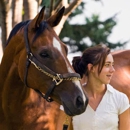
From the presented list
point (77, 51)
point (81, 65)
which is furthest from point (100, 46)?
point (77, 51)

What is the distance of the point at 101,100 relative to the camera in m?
4.24

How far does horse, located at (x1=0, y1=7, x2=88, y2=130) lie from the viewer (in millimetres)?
4133

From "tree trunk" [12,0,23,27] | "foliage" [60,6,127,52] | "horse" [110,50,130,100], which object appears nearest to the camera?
"horse" [110,50,130,100]

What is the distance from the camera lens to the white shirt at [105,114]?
415 centimetres

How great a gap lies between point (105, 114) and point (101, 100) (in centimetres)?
14

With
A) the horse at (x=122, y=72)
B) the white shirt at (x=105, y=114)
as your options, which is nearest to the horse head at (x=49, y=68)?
the white shirt at (x=105, y=114)

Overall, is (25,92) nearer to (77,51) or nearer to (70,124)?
(70,124)

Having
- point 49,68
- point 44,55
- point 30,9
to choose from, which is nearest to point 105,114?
point 49,68

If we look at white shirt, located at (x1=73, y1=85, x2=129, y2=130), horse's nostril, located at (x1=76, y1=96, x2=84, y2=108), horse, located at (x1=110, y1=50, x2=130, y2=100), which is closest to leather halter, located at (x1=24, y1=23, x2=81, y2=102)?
horse's nostril, located at (x1=76, y1=96, x2=84, y2=108)

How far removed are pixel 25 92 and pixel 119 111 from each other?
0.98 m

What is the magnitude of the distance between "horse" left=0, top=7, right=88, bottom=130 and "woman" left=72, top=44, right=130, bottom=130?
209mm

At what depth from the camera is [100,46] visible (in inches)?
173

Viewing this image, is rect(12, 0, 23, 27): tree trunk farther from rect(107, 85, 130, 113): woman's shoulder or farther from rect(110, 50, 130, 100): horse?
rect(107, 85, 130, 113): woman's shoulder

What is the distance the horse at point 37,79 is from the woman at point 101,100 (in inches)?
8.2
